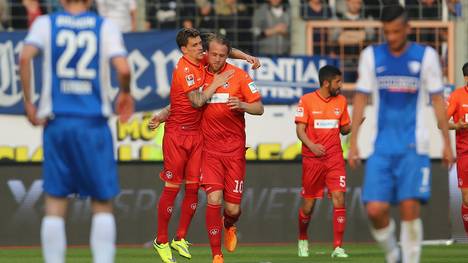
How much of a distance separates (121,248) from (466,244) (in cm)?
496

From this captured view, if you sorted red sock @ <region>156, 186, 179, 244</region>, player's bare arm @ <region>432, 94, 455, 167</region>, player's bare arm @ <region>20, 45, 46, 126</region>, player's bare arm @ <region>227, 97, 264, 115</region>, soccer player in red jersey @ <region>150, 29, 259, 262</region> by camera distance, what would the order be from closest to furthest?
player's bare arm @ <region>20, 45, 46, 126</region> → player's bare arm @ <region>432, 94, 455, 167</region> → player's bare arm @ <region>227, 97, 264, 115</region> → red sock @ <region>156, 186, 179, 244</region> → soccer player in red jersey @ <region>150, 29, 259, 262</region>

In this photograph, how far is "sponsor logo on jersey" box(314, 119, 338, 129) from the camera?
49.0 feet

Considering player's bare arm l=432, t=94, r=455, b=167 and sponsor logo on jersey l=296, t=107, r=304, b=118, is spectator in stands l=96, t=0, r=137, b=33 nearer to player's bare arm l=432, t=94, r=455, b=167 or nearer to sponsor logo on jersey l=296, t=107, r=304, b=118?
sponsor logo on jersey l=296, t=107, r=304, b=118

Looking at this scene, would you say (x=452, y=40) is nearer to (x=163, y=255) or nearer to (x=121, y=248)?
(x=121, y=248)

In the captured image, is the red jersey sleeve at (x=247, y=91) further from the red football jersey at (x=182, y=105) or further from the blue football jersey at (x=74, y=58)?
the blue football jersey at (x=74, y=58)

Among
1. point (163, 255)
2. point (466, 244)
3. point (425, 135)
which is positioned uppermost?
point (425, 135)

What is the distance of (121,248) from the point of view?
17188 millimetres

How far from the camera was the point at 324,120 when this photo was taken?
1495 cm

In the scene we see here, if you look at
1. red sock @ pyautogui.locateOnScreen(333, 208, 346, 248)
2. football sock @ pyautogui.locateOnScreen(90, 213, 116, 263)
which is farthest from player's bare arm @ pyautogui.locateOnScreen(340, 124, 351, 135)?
football sock @ pyautogui.locateOnScreen(90, 213, 116, 263)

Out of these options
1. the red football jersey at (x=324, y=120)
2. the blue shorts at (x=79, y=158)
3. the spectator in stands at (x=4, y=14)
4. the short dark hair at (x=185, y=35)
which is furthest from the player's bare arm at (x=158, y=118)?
the spectator in stands at (x=4, y=14)

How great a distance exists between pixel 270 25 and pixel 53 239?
1104 cm

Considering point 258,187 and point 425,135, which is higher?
point 425,135

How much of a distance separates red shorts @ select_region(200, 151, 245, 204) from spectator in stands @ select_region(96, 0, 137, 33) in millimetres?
6682

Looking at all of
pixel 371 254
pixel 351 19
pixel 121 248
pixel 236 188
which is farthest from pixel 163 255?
pixel 351 19
